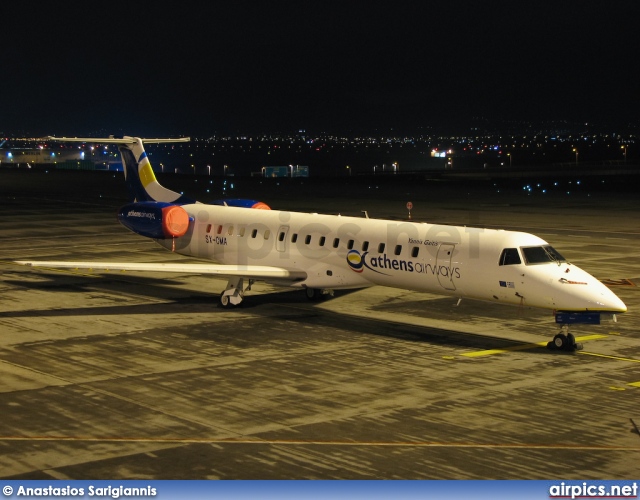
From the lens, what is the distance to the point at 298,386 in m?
17.7

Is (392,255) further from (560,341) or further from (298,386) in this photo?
(298,386)

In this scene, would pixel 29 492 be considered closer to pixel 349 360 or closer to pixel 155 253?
pixel 349 360

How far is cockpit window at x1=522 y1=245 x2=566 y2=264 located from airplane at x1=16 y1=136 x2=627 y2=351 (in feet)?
0.08

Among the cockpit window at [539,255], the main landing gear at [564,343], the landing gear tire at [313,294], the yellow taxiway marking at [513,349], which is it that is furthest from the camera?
the landing gear tire at [313,294]

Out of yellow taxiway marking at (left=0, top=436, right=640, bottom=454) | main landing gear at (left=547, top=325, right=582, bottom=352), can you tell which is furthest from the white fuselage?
yellow taxiway marking at (left=0, top=436, right=640, bottom=454)

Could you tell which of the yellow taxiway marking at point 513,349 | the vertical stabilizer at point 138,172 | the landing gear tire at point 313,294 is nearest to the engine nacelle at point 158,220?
the vertical stabilizer at point 138,172

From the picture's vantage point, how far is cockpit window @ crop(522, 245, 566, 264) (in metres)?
21.3

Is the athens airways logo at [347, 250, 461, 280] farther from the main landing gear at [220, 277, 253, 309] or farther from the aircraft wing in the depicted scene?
the main landing gear at [220, 277, 253, 309]

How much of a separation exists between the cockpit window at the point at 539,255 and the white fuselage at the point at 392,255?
0.30 feet

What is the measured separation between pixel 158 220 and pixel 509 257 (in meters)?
12.2

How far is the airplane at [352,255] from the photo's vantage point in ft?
68.3

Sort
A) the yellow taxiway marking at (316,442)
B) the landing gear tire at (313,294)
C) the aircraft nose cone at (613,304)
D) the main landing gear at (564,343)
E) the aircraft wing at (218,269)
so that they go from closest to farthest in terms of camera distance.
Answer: the yellow taxiway marking at (316,442)
the aircraft nose cone at (613,304)
the main landing gear at (564,343)
the aircraft wing at (218,269)
the landing gear tire at (313,294)

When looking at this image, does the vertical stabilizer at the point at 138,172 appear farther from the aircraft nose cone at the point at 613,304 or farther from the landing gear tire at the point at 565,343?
the aircraft nose cone at the point at 613,304

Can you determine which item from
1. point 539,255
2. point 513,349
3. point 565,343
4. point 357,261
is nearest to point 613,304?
point 565,343
